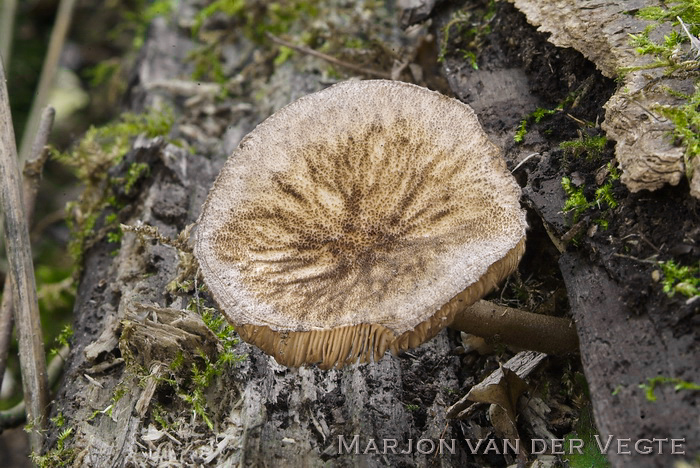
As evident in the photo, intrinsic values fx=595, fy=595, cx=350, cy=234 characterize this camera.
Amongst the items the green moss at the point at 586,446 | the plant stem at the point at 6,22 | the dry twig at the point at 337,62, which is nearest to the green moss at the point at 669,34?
the green moss at the point at 586,446

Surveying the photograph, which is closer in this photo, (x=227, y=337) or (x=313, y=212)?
(x=313, y=212)

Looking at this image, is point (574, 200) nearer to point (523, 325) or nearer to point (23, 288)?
point (523, 325)

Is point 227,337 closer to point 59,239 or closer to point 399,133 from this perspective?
point 399,133

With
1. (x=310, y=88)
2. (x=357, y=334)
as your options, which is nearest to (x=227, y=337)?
(x=357, y=334)

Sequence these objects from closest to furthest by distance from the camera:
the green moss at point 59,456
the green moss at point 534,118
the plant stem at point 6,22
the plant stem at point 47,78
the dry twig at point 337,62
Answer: the green moss at point 59,456 → the green moss at point 534,118 → the dry twig at point 337,62 → the plant stem at point 47,78 → the plant stem at point 6,22

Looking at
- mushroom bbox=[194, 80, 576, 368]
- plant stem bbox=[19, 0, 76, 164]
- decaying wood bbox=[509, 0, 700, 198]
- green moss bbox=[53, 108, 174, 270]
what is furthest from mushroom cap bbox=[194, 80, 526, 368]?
plant stem bbox=[19, 0, 76, 164]

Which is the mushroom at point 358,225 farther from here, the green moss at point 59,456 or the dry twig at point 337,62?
the dry twig at point 337,62
